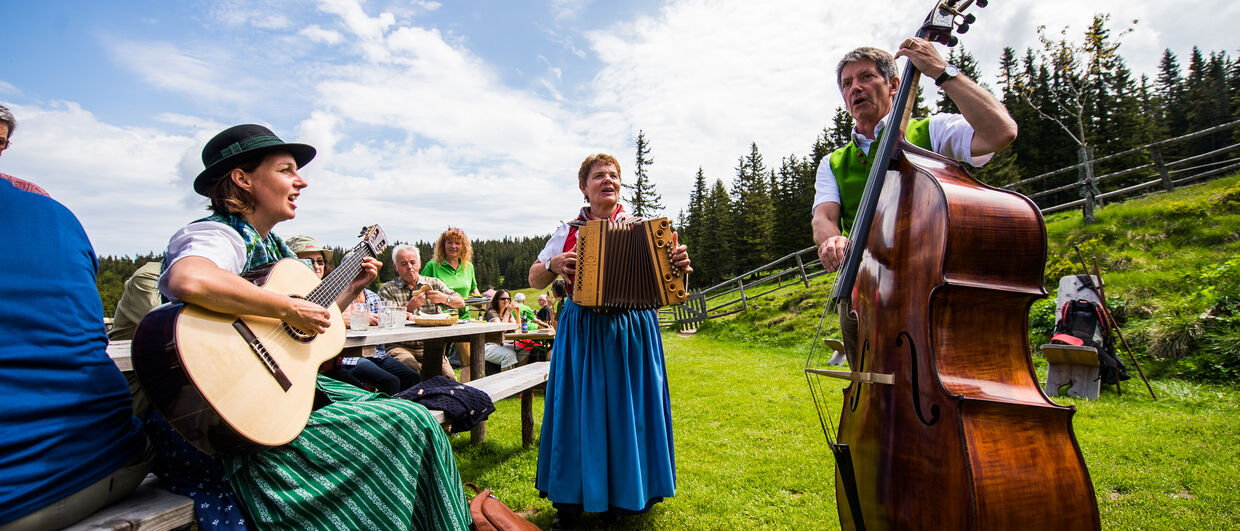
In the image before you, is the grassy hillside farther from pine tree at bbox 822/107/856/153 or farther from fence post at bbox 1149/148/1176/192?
pine tree at bbox 822/107/856/153

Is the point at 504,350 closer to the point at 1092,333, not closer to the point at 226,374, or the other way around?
the point at 226,374

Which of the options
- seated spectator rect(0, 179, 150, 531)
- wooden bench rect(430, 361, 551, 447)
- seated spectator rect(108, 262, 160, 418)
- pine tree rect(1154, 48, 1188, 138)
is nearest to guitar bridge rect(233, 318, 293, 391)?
seated spectator rect(0, 179, 150, 531)

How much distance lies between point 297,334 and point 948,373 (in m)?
2.52

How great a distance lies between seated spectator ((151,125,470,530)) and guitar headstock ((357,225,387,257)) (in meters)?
0.52

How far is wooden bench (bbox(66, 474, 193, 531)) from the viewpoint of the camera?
5.09 feet

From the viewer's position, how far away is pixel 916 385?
66.6 inches

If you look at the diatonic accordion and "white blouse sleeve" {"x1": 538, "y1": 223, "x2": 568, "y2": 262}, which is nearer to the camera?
the diatonic accordion

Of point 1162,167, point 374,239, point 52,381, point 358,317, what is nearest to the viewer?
point 52,381

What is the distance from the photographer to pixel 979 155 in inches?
89.4

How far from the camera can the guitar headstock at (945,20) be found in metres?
2.27

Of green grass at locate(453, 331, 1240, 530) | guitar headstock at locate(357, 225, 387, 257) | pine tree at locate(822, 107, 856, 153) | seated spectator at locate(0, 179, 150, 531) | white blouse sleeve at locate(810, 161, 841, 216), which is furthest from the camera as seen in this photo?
pine tree at locate(822, 107, 856, 153)

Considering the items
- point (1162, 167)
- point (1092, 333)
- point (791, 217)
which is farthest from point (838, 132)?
point (1092, 333)

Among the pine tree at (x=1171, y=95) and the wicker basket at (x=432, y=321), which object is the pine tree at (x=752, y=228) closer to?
the pine tree at (x=1171, y=95)

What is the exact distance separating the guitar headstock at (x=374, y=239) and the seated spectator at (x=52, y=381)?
138 centimetres
